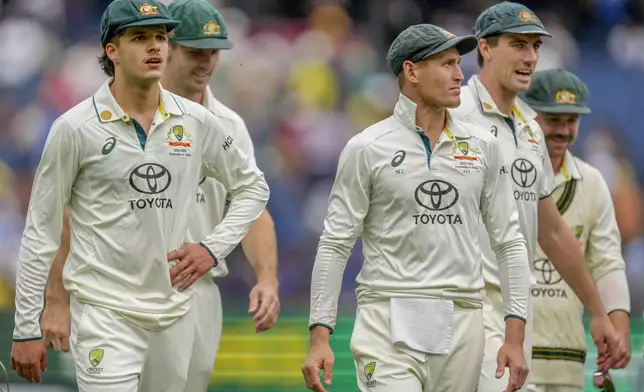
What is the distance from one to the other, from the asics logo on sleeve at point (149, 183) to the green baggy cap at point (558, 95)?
9.60 feet

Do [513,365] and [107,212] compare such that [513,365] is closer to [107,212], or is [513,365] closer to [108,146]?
[107,212]

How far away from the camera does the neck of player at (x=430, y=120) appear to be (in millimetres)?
6715

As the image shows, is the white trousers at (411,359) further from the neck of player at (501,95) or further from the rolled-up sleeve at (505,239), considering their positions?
the neck of player at (501,95)

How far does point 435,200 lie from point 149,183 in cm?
124

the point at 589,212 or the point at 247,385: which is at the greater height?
the point at 589,212

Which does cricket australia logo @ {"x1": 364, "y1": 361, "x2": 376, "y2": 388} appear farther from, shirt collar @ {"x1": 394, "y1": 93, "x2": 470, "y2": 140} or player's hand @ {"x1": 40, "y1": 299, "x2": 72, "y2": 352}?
player's hand @ {"x1": 40, "y1": 299, "x2": 72, "y2": 352}

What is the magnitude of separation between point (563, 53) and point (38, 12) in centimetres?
560

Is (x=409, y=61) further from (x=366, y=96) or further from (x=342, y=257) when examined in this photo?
(x=366, y=96)

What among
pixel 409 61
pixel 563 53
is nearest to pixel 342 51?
pixel 563 53

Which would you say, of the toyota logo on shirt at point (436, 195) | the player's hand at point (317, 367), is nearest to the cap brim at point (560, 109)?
the toyota logo on shirt at point (436, 195)

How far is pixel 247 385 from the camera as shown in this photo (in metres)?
10.8

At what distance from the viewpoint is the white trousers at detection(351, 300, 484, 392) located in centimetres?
646

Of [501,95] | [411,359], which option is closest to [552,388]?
[501,95]

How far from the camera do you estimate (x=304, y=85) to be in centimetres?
1540
